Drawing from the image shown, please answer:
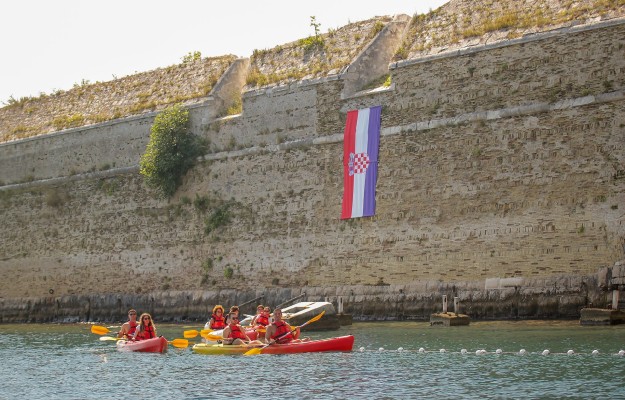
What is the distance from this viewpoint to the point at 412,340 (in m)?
27.6

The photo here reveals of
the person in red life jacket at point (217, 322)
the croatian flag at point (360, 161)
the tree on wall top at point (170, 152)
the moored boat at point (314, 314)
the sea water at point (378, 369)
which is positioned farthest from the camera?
the tree on wall top at point (170, 152)

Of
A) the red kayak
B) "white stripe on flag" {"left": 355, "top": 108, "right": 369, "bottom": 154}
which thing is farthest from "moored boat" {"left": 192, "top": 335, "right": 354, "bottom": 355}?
"white stripe on flag" {"left": 355, "top": 108, "right": 369, "bottom": 154}

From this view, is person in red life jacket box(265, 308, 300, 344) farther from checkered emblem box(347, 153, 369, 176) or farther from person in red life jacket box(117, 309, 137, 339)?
checkered emblem box(347, 153, 369, 176)

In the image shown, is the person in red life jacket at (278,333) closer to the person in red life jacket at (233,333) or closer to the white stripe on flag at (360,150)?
the person in red life jacket at (233,333)

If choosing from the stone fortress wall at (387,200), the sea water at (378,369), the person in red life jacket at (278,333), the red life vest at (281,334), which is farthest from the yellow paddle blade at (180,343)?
the stone fortress wall at (387,200)

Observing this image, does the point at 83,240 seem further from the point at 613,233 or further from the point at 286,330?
the point at 613,233

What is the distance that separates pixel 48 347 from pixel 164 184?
29.5 feet

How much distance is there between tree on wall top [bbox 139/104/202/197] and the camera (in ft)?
129

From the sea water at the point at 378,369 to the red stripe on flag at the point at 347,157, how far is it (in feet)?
14.6

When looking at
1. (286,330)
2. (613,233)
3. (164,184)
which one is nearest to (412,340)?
(286,330)

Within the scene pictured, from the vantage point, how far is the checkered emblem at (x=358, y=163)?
34.2 m

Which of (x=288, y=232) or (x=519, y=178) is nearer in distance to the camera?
(x=519, y=178)

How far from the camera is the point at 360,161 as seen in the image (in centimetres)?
3431

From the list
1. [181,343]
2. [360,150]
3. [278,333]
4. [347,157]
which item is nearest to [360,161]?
[360,150]
